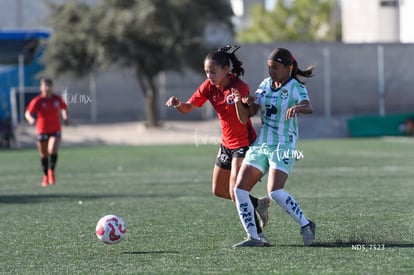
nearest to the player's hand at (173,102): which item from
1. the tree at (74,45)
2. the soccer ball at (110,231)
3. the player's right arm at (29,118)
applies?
the soccer ball at (110,231)

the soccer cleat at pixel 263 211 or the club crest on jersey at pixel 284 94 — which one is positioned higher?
the club crest on jersey at pixel 284 94

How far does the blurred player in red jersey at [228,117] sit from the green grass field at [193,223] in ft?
1.60

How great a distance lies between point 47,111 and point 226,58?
9.37m

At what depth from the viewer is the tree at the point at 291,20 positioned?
6581 centimetres

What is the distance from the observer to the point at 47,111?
17547 millimetres

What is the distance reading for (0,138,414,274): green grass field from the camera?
7.53 meters

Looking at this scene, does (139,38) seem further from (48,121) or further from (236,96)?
(236,96)

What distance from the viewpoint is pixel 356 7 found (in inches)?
2381

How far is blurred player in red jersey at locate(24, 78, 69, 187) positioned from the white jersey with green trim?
9.37 metres

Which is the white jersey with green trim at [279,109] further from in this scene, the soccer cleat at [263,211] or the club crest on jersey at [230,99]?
the soccer cleat at [263,211]

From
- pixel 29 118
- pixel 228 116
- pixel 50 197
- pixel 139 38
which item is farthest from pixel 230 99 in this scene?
pixel 139 38

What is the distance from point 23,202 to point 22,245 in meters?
5.09

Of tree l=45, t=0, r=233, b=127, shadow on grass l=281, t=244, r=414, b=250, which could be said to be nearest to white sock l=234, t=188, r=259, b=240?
shadow on grass l=281, t=244, r=414, b=250

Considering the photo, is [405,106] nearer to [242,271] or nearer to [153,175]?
[153,175]
